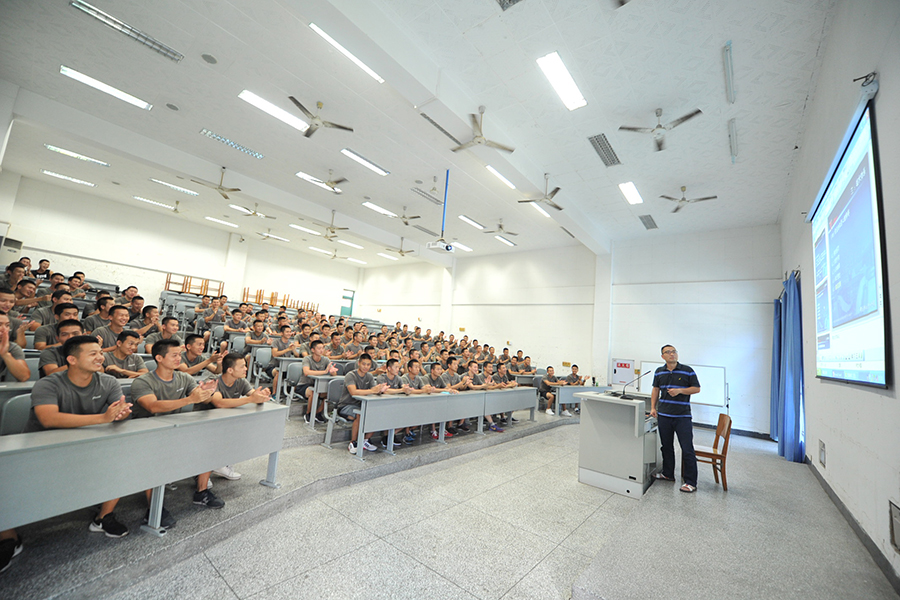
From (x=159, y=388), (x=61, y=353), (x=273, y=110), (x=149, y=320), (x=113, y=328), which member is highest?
(x=273, y=110)

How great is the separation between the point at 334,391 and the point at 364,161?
4.60 m

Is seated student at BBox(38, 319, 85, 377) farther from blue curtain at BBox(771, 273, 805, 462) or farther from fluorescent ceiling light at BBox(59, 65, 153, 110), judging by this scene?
blue curtain at BBox(771, 273, 805, 462)

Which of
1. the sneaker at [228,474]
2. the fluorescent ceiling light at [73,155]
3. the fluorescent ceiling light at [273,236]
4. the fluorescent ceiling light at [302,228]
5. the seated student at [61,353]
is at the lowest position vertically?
the sneaker at [228,474]

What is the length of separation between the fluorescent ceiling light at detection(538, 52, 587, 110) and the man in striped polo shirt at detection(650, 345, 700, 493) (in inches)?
127

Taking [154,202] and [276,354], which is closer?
[276,354]

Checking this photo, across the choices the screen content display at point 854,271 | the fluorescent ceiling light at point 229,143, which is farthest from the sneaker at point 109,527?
the fluorescent ceiling light at point 229,143

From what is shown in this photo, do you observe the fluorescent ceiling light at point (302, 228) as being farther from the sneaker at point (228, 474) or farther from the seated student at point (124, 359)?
the sneaker at point (228, 474)

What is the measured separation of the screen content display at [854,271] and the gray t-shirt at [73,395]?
458 cm

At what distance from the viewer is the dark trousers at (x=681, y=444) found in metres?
3.47

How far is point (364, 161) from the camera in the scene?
22.6 ft

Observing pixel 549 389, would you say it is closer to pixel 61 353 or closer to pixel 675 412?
pixel 675 412

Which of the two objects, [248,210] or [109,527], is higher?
[248,210]

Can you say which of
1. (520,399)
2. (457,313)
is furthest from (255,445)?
(457,313)

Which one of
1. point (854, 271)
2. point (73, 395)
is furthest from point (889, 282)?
point (73, 395)
